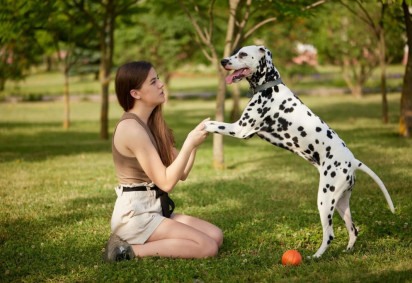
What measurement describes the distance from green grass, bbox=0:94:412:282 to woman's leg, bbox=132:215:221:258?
0.10 metres

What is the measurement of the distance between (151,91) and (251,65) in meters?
0.98

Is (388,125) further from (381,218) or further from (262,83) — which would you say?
(262,83)

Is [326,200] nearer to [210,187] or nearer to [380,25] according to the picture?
[210,187]

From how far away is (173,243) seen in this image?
18.3ft

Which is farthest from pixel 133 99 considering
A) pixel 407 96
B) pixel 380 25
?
pixel 380 25

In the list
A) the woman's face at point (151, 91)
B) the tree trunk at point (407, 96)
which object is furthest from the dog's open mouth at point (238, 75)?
the tree trunk at point (407, 96)

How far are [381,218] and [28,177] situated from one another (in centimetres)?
669

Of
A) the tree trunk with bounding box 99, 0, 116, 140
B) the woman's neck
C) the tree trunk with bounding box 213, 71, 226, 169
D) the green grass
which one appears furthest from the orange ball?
the tree trunk with bounding box 99, 0, 116, 140

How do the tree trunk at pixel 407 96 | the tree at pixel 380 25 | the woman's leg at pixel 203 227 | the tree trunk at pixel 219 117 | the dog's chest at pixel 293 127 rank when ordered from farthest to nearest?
the tree at pixel 380 25, the tree trunk at pixel 407 96, the tree trunk at pixel 219 117, the woman's leg at pixel 203 227, the dog's chest at pixel 293 127

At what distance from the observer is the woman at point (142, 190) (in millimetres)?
5488

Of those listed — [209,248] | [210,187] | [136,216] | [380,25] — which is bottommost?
[210,187]

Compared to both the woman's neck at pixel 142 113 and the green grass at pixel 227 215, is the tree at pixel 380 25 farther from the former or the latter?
the woman's neck at pixel 142 113

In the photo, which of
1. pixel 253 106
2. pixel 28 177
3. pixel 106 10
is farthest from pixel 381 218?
pixel 106 10

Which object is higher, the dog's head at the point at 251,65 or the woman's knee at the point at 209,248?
the dog's head at the point at 251,65
